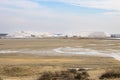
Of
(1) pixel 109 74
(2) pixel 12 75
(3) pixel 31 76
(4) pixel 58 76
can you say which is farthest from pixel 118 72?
(2) pixel 12 75

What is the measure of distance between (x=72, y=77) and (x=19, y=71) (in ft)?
18.0

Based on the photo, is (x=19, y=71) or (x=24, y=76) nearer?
(x=24, y=76)

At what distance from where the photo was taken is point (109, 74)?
21.8 meters

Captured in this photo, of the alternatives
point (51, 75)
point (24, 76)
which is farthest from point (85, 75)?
point (24, 76)

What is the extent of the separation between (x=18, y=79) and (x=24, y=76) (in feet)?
4.59

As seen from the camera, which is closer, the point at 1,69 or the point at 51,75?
the point at 51,75

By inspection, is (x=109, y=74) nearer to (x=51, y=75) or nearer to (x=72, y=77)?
(x=72, y=77)

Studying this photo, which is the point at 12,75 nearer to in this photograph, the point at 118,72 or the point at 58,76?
the point at 58,76

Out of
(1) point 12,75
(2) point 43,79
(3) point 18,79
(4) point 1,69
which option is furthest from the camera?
(4) point 1,69

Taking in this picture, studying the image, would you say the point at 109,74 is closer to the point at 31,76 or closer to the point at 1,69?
the point at 31,76

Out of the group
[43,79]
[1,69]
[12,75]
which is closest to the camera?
[43,79]

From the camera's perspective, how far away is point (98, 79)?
21312 millimetres

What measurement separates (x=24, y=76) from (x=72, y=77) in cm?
403

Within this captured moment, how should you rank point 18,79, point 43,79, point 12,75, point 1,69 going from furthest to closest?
point 1,69, point 12,75, point 18,79, point 43,79
